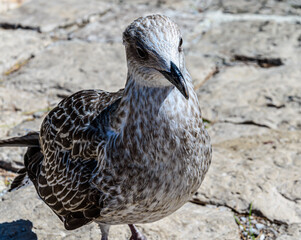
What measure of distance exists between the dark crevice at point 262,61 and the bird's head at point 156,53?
336 cm

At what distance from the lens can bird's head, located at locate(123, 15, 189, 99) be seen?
258 centimetres

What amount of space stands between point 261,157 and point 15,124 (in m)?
2.44

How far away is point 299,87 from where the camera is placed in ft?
17.6

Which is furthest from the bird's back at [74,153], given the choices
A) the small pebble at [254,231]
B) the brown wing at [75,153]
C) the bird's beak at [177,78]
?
the small pebble at [254,231]

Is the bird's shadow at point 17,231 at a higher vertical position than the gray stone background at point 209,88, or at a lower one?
lower

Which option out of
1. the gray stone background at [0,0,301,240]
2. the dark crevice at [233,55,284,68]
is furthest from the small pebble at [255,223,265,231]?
the dark crevice at [233,55,284,68]

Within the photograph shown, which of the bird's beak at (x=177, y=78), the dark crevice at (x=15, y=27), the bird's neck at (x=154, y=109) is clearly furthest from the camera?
the dark crevice at (x=15, y=27)

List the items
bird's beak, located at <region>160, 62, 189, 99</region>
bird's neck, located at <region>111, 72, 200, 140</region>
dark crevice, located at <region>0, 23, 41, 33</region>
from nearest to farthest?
bird's beak, located at <region>160, 62, 189, 99</region> < bird's neck, located at <region>111, 72, 200, 140</region> < dark crevice, located at <region>0, 23, 41, 33</region>

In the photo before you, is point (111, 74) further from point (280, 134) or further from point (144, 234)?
point (144, 234)

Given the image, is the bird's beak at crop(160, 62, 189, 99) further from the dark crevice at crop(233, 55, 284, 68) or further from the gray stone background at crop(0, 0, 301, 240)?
the dark crevice at crop(233, 55, 284, 68)

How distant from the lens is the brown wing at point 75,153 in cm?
316

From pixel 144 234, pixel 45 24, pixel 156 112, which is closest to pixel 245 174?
pixel 144 234

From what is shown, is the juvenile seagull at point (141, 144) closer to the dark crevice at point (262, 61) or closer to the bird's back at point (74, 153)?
the bird's back at point (74, 153)

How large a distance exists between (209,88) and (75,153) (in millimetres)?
2573
